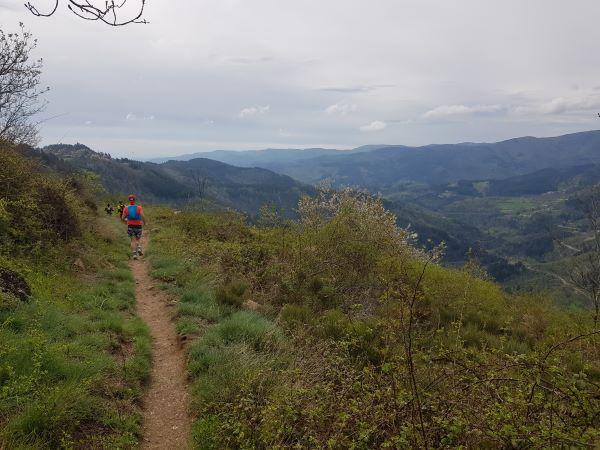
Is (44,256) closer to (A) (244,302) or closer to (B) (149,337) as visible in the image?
(B) (149,337)

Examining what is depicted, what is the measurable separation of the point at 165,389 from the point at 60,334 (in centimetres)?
198

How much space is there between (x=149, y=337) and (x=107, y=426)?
308 centimetres

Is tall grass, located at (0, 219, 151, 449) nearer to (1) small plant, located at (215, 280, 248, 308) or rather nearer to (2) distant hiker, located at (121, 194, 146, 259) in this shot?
(1) small plant, located at (215, 280, 248, 308)

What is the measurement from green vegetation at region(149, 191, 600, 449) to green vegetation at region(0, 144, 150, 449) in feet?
3.55

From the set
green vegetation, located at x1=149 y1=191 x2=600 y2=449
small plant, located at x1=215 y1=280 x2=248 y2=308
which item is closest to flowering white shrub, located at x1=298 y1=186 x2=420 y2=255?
green vegetation, located at x1=149 y1=191 x2=600 y2=449

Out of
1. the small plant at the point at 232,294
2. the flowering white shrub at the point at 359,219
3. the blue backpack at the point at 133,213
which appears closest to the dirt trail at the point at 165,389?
the small plant at the point at 232,294

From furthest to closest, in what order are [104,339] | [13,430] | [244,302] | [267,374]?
1. [244,302]
2. [104,339]
3. [267,374]
4. [13,430]

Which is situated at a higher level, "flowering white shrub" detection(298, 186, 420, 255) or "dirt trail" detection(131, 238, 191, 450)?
"flowering white shrub" detection(298, 186, 420, 255)

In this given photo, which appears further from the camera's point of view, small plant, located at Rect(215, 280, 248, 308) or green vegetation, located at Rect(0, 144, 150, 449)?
small plant, located at Rect(215, 280, 248, 308)

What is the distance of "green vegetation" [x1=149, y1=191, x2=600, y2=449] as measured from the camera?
4.06 m

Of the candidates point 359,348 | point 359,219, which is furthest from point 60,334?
point 359,219

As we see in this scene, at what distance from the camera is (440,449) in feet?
12.4

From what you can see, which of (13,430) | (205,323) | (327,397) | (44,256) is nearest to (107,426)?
(13,430)

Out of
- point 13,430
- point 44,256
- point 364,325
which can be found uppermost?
point 44,256
